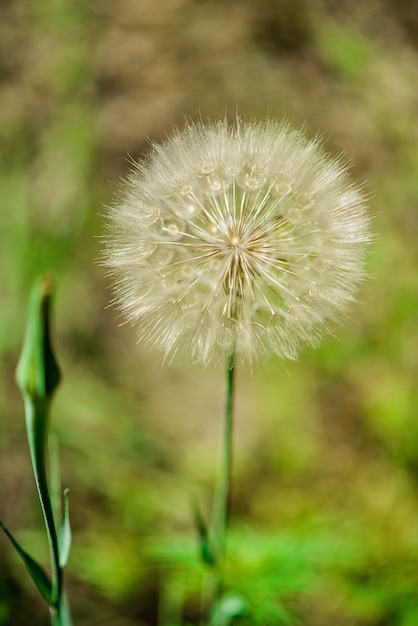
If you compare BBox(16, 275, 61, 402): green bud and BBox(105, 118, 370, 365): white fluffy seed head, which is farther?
BBox(105, 118, 370, 365): white fluffy seed head

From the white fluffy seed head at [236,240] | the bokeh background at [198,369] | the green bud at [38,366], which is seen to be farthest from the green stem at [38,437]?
the bokeh background at [198,369]

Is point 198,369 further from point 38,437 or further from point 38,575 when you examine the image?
point 38,437

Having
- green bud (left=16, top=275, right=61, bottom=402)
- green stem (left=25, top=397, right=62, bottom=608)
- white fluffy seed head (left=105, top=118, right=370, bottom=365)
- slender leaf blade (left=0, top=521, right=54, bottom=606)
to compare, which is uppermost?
white fluffy seed head (left=105, top=118, right=370, bottom=365)

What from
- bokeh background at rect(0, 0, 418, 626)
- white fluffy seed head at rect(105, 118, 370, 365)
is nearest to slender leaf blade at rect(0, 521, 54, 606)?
white fluffy seed head at rect(105, 118, 370, 365)

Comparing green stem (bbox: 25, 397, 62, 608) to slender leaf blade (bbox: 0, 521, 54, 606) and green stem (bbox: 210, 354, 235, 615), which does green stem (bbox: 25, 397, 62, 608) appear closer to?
slender leaf blade (bbox: 0, 521, 54, 606)

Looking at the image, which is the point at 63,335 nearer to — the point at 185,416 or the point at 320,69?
the point at 185,416

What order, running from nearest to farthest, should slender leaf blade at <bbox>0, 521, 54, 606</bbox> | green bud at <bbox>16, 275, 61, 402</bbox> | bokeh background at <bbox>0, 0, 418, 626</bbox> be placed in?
1. green bud at <bbox>16, 275, 61, 402</bbox>
2. slender leaf blade at <bbox>0, 521, 54, 606</bbox>
3. bokeh background at <bbox>0, 0, 418, 626</bbox>

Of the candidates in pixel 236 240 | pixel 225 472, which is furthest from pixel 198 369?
pixel 236 240
